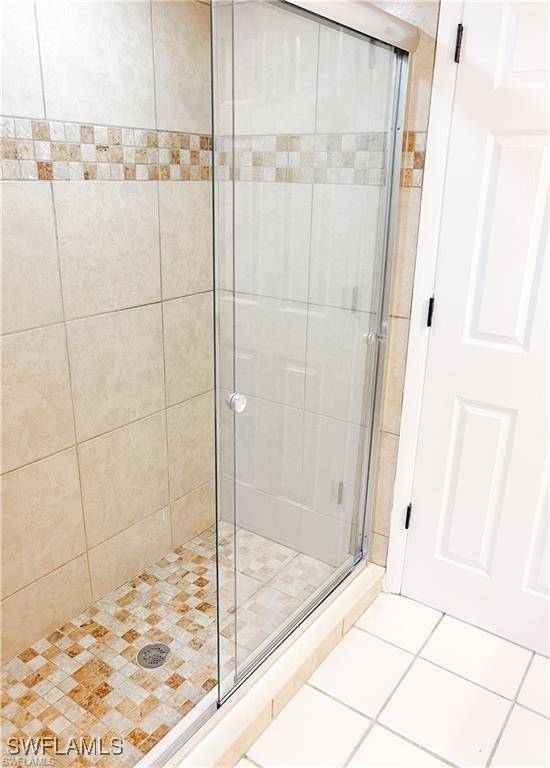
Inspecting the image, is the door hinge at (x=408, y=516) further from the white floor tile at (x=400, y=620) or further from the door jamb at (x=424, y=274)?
the white floor tile at (x=400, y=620)

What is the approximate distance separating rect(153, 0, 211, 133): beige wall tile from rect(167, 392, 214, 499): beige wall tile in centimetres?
98

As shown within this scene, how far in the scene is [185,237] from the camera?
2.09m

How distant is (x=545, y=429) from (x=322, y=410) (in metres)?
0.64

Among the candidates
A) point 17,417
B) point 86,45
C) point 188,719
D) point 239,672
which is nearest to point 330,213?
point 86,45

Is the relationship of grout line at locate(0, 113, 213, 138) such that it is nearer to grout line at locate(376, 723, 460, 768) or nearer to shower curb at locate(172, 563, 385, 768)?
shower curb at locate(172, 563, 385, 768)

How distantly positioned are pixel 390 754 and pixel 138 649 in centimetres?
78

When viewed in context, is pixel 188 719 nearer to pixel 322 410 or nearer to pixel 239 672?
pixel 239 672

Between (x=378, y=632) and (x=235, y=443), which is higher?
(x=235, y=443)

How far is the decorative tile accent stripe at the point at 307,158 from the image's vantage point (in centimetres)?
120

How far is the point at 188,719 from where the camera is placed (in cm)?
153

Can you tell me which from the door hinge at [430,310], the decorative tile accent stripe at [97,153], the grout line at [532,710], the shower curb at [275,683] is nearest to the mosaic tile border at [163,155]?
the decorative tile accent stripe at [97,153]

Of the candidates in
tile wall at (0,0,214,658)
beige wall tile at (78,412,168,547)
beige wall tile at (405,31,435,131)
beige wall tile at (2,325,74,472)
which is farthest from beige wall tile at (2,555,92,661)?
beige wall tile at (405,31,435,131)

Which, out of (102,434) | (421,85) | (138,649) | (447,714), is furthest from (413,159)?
(138,649)

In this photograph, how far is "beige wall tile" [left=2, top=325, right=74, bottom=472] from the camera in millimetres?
1626
